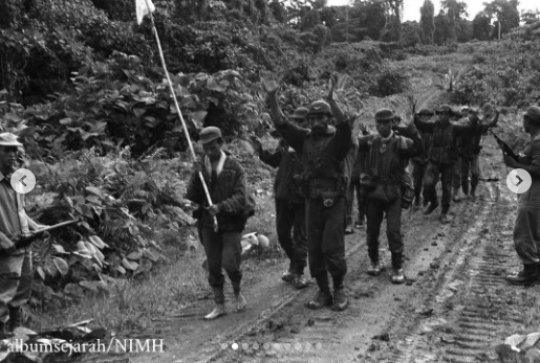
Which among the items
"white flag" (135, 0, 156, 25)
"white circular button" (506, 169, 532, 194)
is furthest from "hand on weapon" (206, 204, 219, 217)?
"white circular button" (506, 169, 532, 194)

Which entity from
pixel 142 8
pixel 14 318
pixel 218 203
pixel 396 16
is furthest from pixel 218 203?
pixel 396 16

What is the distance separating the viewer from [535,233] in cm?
724

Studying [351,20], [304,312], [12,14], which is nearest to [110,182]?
[304,312]

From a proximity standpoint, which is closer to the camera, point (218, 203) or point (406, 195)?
point (218, 203)

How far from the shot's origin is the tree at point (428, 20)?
63.7 m

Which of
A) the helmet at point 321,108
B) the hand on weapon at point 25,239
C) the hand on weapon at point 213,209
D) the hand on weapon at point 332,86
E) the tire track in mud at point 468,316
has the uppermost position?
the hand on weapon at point 332,86

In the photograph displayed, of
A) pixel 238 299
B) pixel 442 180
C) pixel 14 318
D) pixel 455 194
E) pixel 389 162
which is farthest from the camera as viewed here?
pixel 455 194

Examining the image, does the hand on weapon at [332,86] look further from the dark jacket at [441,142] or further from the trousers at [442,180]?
the trousers at [442,180]

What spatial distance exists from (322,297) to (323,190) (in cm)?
122

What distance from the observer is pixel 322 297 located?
21.6 ft

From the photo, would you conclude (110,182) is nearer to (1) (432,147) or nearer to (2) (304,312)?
(2) (304,312)

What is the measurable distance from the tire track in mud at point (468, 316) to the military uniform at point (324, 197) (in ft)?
3.63

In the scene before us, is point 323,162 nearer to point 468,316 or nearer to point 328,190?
point 328,190

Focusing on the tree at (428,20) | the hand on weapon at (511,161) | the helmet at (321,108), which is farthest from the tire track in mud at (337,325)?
the tree at (428,20)
